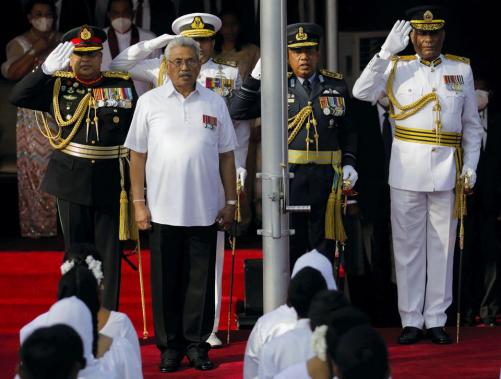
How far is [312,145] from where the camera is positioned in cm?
727

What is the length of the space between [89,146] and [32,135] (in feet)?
7.06

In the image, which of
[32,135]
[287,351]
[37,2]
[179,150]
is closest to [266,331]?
[287,351]

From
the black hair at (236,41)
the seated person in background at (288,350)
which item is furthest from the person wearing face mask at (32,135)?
the seated person in background at (288,350)

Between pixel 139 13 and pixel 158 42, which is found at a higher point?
pixel 139 13

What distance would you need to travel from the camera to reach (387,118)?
8.24m

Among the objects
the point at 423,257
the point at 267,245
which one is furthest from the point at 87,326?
the point at 423,257

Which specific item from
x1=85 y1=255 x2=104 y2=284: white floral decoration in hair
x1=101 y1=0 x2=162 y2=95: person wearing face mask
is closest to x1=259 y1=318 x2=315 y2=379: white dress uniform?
x1=85 y1=255 x2=104 y2=284: white floral decoration in hair

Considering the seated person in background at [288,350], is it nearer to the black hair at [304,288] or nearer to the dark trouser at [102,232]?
the black hair at [304,288]

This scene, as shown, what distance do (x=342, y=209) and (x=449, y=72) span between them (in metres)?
0.99

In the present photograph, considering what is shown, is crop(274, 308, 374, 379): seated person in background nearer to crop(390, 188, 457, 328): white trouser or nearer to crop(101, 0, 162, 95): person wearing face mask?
crop(390, 188, 457, 328): white trouser

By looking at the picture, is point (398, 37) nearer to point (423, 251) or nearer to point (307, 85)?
point (307, 85)

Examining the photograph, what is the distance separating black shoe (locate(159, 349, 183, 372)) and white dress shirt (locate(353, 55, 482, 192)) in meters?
1.62

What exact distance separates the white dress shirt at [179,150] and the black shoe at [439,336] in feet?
4.89

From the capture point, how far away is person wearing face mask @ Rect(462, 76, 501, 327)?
328 inches
